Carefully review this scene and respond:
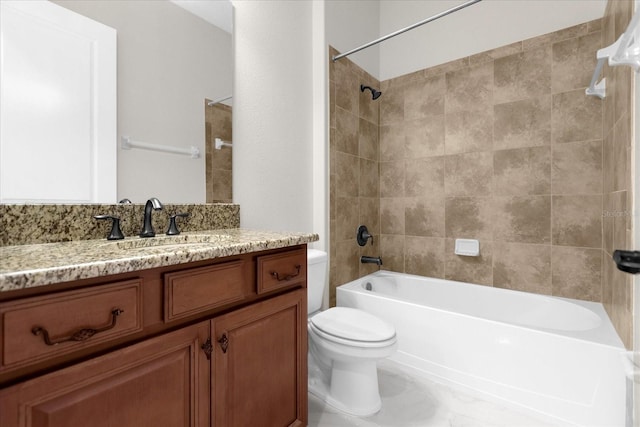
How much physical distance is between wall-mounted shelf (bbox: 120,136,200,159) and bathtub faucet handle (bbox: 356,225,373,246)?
4.59ft

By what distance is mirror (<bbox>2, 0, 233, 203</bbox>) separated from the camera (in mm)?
1216

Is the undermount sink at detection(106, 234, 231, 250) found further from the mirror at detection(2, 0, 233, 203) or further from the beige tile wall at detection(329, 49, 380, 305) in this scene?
the beige tile wall at detection(329, 49, 380, 305)

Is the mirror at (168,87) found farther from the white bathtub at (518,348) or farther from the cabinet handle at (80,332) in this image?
the white bathtub at (518,348)

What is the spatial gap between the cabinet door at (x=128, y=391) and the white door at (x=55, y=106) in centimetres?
67

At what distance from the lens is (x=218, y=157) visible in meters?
1.56

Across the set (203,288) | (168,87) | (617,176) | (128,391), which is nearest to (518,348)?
(617,176)

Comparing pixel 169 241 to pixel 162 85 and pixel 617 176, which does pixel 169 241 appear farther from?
pixel 617 176

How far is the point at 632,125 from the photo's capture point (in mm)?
1248

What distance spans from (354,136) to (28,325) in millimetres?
2161

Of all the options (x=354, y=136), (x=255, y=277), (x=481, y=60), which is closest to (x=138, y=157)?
A: (x=255, y=277)

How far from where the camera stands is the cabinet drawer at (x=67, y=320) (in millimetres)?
548

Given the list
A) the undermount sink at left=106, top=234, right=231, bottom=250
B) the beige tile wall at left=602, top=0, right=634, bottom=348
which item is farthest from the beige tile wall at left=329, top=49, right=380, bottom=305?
the beige tile wall at left=602, top=0, right=634, bottom=348

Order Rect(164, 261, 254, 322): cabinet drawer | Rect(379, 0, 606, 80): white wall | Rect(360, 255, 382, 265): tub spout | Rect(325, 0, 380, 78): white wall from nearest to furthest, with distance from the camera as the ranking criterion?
Rect(164, 261, 254, 322): cabinet drawer → Rect(379, 0, 606, 80): white wall → Rect(325, 0, 380, 78): white wall → Rect(360, 255, 382, 265): tub spout

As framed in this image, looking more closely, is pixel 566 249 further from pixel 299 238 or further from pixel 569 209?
pixel 299 238
